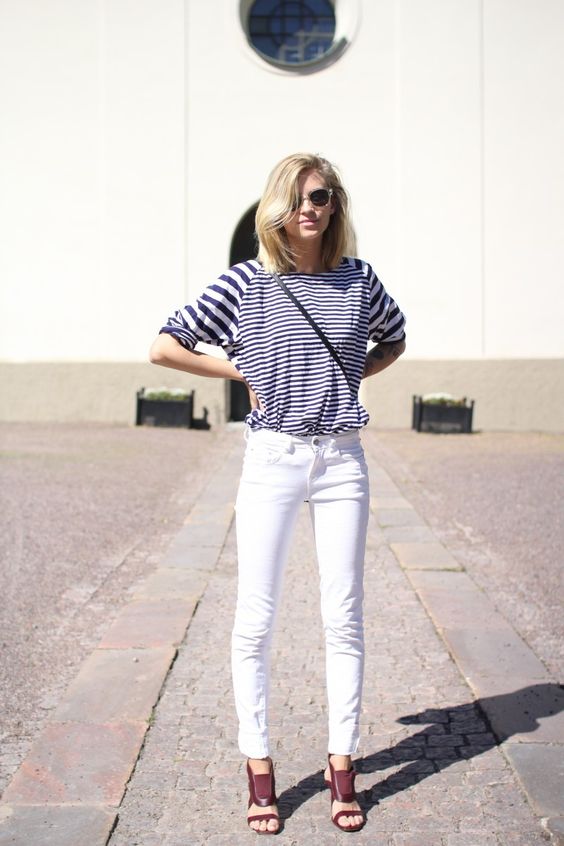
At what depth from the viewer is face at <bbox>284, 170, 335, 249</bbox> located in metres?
2.63

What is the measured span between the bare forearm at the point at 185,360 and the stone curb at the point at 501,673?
1494 mm

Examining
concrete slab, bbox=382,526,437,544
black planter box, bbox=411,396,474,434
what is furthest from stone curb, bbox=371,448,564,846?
black planter box, bbox=411,396,474,434

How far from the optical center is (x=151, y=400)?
1372cm

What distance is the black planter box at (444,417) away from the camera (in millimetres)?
13508

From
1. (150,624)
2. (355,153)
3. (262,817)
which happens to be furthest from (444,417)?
(262,817)

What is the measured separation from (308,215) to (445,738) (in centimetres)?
180

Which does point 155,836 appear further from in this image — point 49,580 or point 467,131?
point 467,131

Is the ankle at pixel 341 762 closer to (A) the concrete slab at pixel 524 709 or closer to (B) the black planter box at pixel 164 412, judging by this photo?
(A) the concrete slab at pixel 524 709

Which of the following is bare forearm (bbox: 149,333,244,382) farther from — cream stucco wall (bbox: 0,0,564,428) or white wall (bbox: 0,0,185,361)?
white wall (bbox: 0,0,185,361)

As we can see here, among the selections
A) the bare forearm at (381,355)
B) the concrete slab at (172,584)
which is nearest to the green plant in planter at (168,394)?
the concrete slab at (172,584)

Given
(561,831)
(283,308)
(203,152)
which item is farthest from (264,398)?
(203,152)

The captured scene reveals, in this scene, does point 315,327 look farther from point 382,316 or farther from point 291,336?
point 382,316

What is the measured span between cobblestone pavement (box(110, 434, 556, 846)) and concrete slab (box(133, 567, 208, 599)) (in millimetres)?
492

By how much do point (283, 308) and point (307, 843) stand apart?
1446 mm
